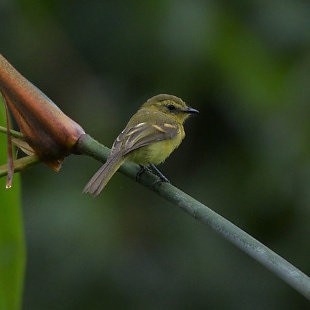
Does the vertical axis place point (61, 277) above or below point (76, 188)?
below

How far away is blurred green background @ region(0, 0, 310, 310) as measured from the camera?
3.86m

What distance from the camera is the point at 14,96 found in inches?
55.9

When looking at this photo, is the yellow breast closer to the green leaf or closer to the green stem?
the green leaf

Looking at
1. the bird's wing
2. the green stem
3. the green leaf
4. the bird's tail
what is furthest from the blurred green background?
the green stem

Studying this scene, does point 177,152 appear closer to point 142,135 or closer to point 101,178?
point 142,135

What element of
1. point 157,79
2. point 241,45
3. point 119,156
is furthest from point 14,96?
point 157,79

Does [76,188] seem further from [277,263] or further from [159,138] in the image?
[277,263]

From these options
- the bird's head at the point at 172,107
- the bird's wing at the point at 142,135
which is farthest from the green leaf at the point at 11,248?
the bird's head at the point at 172,107

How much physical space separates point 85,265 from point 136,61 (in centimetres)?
137

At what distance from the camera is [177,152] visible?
5250 mm

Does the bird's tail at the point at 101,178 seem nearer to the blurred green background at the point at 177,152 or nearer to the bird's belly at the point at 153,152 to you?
the bird's belly at the point at 153,152

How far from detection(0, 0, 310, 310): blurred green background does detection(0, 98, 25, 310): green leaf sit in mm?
1935

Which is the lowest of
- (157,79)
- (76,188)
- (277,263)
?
(76,188)

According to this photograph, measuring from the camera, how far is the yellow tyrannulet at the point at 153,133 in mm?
2877
